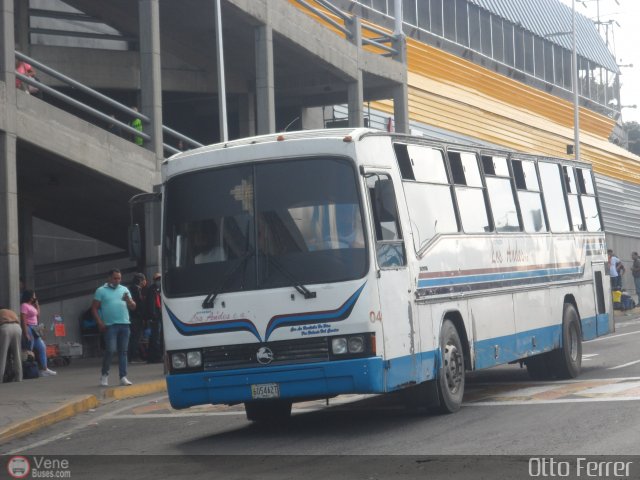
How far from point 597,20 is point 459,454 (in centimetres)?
6842

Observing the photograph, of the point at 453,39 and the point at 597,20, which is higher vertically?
the point at 597,20

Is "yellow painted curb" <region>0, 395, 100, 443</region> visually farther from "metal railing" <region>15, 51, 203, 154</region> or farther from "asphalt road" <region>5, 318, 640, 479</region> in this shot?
"metal railing" <region>15, 51, 203, 154</region>

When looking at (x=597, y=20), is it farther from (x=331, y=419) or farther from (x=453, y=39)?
(x=331, y=419)

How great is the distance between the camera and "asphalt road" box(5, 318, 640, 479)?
984 cm

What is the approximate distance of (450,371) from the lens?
13227 millimetres

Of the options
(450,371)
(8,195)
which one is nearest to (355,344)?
(450,371)

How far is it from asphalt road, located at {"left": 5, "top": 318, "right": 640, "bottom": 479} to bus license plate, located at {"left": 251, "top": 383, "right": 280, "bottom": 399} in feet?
1.54

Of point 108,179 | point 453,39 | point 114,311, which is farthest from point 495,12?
point 114,311

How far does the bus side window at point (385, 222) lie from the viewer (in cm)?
1193

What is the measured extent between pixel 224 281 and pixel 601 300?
8.84 meters

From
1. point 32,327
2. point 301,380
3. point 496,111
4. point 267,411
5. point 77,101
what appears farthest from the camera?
point 496,111

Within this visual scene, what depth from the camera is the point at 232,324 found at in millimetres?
11883

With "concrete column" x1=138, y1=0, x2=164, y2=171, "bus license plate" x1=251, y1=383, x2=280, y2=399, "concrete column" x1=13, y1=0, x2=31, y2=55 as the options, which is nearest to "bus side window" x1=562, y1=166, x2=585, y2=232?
"bus license plate" x1=251, y1=383, x2=280, y2=399

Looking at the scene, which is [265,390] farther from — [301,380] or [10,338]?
[10,338]
